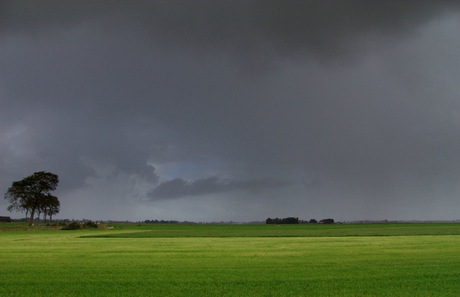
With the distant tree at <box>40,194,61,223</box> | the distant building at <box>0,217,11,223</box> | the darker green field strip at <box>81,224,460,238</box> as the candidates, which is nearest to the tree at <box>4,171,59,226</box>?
the distant tree at <box>40,194,61,223</box>

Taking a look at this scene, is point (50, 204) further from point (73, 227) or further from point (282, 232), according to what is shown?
point (282, 232)

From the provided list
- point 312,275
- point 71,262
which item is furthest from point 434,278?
point 71,262

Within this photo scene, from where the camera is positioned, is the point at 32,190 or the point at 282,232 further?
the point at 32,190

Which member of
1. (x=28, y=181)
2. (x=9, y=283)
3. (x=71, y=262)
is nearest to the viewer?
(x=9, y=283)

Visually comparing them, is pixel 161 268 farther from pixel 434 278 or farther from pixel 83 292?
pixel 434 278

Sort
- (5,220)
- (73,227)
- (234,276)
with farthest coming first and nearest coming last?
(5,220) → (73,227) → (234,276)

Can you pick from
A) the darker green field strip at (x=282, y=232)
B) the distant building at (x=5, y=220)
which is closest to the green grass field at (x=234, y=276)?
the darker green field strip at (x=282, y=232)

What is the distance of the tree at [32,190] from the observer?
246ft

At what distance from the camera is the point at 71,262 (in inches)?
524

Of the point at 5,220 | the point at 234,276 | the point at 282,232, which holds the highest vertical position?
the point at 234,276

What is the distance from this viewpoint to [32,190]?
76.7 m

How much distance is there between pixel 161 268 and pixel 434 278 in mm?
9591

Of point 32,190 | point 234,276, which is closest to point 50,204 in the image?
point 32,190

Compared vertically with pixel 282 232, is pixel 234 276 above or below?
above
